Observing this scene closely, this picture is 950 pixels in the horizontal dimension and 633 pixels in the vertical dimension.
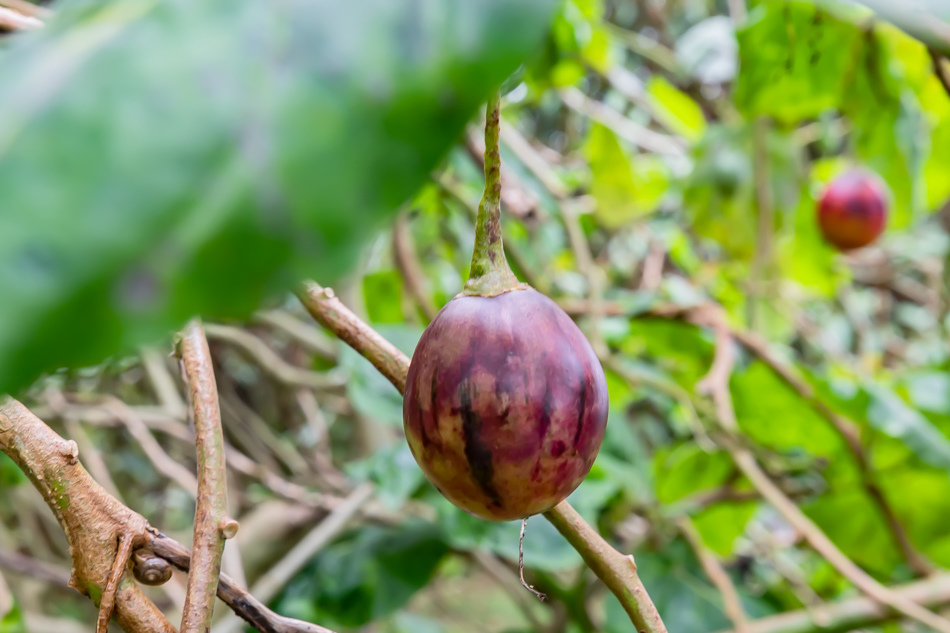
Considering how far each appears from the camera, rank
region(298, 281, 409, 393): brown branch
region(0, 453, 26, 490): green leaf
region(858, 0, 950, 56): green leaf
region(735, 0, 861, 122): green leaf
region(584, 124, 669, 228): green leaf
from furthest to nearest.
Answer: region(584, 124, 669, 228): green leaf, region(0, 453, 26, 490): green leaf, region(735, 0, 861, 122): green leaf, region(298, 281, 409, 393): brown branch, region(858, 0, 950, 56): green leaf

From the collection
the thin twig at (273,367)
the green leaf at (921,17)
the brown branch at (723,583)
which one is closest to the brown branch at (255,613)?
the green leaf at (921,17)

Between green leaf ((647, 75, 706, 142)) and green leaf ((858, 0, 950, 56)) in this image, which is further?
green leaf ((647, 75, 706, 142))

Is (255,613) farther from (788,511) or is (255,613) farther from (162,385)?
(162,385)

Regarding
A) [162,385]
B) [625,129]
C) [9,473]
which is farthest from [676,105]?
[9,473]

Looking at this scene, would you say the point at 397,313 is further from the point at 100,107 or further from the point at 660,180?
the point at 100,107

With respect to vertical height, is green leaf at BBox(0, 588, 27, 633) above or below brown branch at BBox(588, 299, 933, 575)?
above

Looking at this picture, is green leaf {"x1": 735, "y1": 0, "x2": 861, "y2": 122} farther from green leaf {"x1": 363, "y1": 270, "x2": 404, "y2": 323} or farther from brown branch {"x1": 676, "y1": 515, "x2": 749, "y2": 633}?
green leaf {"x1": 363, "y1": 270, "x2": 404, "y2": 323}

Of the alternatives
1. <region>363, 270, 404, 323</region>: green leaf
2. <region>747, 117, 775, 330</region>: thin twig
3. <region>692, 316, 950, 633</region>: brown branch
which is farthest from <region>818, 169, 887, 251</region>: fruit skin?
<region>363, 270, 404, 323</region>: green leaf
